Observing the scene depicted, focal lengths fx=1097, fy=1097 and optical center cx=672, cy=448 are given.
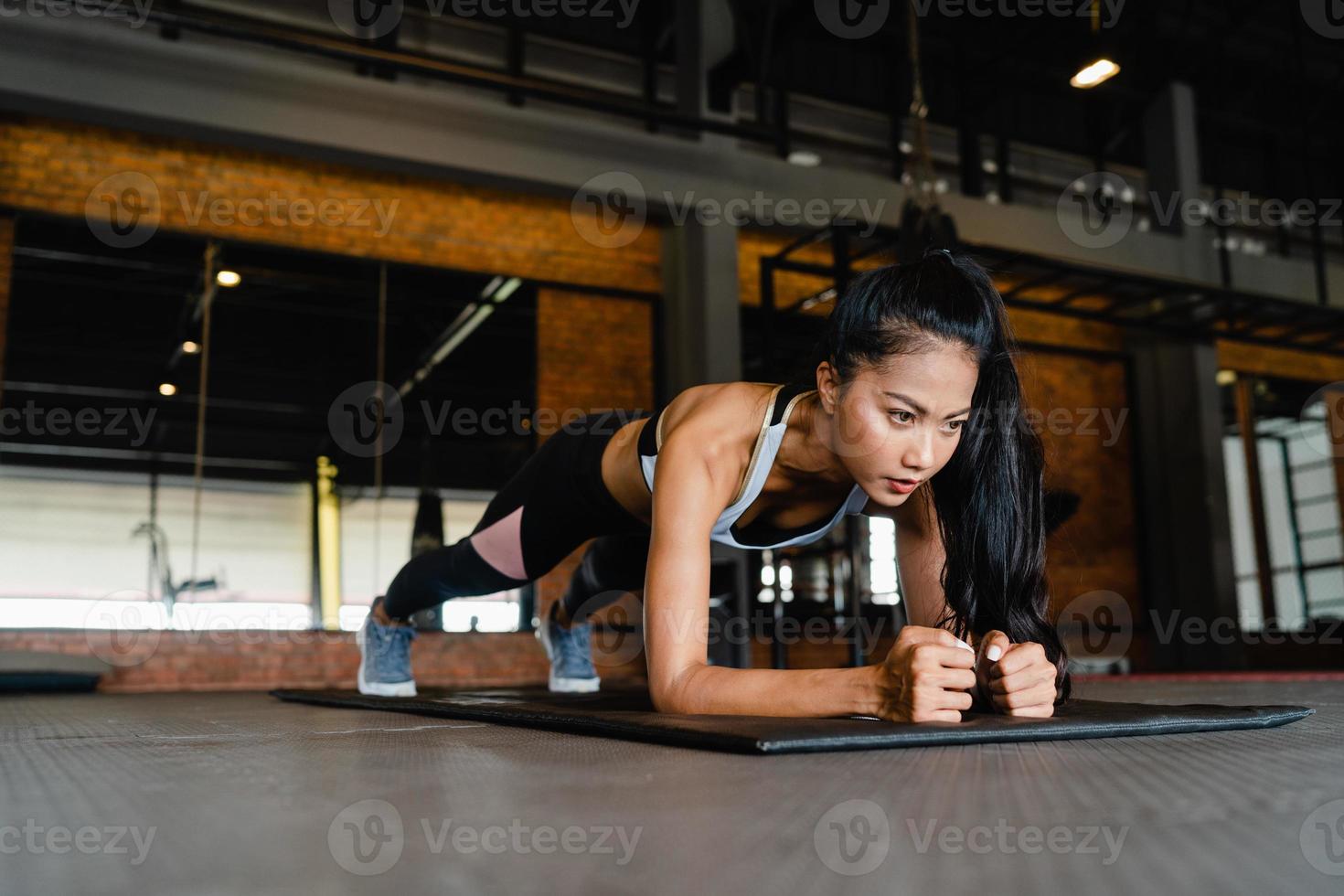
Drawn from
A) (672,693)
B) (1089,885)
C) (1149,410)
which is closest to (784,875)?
(1089,885)

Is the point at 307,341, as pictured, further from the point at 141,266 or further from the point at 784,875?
the point at 784,875

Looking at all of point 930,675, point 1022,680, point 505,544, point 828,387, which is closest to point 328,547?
point 505,544

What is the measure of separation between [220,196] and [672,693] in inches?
213

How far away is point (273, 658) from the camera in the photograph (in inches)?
229

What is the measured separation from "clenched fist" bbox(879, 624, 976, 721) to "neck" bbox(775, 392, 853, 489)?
46cm

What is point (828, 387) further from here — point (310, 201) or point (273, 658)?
point (310, 201)

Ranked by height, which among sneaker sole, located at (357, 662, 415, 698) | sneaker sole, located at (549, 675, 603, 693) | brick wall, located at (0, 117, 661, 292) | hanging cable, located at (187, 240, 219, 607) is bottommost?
sneaker sole, located at (549, 675, 603, 693)

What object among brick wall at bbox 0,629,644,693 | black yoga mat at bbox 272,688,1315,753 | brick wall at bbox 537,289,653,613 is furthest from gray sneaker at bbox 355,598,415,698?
brick wall at bbox 537,289,653,613

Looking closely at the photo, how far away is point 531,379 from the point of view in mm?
6633

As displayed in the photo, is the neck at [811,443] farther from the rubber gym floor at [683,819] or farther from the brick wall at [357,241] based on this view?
the brick wall at [357,241]

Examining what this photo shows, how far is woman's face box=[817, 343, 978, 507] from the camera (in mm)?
1535

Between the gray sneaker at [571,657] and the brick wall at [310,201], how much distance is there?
12.4ft

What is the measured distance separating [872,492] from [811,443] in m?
0.15

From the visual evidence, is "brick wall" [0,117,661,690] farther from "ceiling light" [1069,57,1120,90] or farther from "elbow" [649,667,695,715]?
"elbow" [649,667,695,715]
